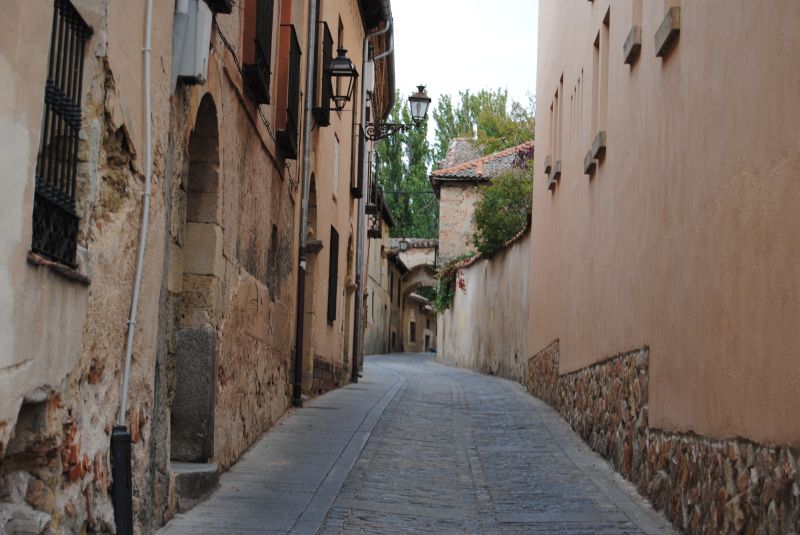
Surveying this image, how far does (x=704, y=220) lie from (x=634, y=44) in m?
3.24

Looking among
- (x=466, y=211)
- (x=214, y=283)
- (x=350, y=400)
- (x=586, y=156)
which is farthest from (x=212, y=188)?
(x=466, y=211)

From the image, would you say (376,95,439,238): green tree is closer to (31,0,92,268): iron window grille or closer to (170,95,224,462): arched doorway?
(170,95,224,462): arched doorway

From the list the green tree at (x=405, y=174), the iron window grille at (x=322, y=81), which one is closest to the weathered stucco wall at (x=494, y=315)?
the iron window grille at (x=322, y=81)

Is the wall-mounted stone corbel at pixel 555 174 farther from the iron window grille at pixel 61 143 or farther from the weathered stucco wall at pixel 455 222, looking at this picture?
the weathered stucco wall at pixel 455 222

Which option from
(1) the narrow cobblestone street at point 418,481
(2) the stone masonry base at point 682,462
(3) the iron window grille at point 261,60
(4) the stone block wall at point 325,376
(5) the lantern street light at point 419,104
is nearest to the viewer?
(2) the stone masonry base at point 682,462

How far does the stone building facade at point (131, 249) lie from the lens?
4.39 m

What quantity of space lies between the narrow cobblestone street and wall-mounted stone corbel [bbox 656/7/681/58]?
3494mm

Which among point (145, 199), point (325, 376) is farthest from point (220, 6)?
point (325, 376)

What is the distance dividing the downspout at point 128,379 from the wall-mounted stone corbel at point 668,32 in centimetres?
392

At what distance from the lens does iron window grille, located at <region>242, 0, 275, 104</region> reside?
31.3ft

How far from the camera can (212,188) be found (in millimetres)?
8547

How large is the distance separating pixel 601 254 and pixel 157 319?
613cm

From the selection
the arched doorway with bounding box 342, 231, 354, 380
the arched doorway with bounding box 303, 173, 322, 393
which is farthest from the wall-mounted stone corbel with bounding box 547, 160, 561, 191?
the arched doorway with bounding box 342, 231, 354, 380

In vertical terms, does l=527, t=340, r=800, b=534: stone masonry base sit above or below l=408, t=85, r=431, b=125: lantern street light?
below
